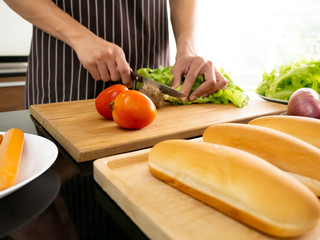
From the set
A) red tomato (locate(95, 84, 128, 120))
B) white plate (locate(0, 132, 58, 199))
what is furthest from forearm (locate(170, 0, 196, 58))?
white plate (locate(0, 132, 58, 199))

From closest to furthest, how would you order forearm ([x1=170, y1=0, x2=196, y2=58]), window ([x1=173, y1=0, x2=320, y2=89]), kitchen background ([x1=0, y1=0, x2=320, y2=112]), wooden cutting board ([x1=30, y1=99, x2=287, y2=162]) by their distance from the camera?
wooden cutting board ([x1=30, y1=99, x2=287, y2=162]), forearm ([x1=170, y1=0, x2=196, y2=58]), kitchen background ([x1=0, y1=0, x2=320, y2=112]), window ([x1=173, y1=0, x2=320, y2=89])

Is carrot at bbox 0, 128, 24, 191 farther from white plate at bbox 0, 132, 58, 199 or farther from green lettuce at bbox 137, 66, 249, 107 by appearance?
green lettuce at bbox 137, 66, 249, 107

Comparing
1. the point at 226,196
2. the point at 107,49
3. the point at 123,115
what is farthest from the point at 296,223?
the point at 107,49

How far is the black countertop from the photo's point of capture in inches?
19.6

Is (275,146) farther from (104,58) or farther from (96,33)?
(96,33)

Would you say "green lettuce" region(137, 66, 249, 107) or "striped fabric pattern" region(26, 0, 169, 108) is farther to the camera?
"striped fabric pattern" region(26, 0, 169, 108)

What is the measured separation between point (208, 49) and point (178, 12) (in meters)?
3.37

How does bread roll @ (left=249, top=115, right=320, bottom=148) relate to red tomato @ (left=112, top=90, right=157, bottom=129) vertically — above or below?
above

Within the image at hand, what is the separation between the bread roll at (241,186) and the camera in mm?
441

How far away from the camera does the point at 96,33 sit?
1.58 meters

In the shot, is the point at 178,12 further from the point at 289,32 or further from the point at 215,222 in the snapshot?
→ the point at 289,32

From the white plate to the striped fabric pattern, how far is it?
0.90m

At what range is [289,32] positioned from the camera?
442cm

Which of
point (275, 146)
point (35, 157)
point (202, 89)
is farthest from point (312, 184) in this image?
point (202, 89)
